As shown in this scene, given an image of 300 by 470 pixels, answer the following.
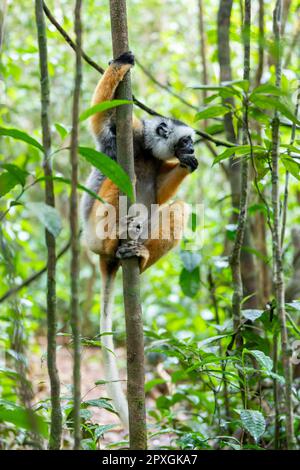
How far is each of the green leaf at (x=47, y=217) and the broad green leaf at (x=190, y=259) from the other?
3212 mm

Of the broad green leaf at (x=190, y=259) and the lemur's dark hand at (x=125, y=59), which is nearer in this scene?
the lemur's dark hand at (x=125, y=59)

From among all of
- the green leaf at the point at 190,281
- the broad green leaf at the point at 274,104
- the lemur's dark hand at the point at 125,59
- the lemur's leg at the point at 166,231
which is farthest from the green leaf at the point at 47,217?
the green leaf at the point at 190,281

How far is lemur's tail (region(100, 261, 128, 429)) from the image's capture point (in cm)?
401

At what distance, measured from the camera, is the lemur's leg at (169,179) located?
5.70 m

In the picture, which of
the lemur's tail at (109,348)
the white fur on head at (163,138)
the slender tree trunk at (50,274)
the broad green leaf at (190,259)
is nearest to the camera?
the slender tree trunk at (50,274)

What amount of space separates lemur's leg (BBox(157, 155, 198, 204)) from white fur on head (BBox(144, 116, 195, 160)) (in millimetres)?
175

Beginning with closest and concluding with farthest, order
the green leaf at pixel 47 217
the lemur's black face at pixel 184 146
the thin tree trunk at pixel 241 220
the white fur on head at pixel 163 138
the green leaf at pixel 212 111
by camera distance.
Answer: the green leaf at pixel 47 217 < the green leaf at pixel 212 111 < the thin tree trunk at pixel 241 220 < the lemur's black face at pixel 184 146 < the white fur on head at pixel 163 138

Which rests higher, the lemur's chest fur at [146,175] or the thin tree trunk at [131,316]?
the lemur's chest fur at [146,175]

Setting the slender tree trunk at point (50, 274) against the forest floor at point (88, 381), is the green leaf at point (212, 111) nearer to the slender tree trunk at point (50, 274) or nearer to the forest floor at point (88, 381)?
the slender tree trunk at point (50, 274)

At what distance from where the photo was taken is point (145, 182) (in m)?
5.86

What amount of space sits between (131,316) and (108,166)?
2.94 feet

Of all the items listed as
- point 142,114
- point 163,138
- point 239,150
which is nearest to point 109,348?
point 239,150

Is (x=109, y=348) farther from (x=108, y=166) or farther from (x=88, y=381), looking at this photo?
(x=88, y=381)

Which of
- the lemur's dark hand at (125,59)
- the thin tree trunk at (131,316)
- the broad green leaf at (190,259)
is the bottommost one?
the thin tree trunk at (131,316)
